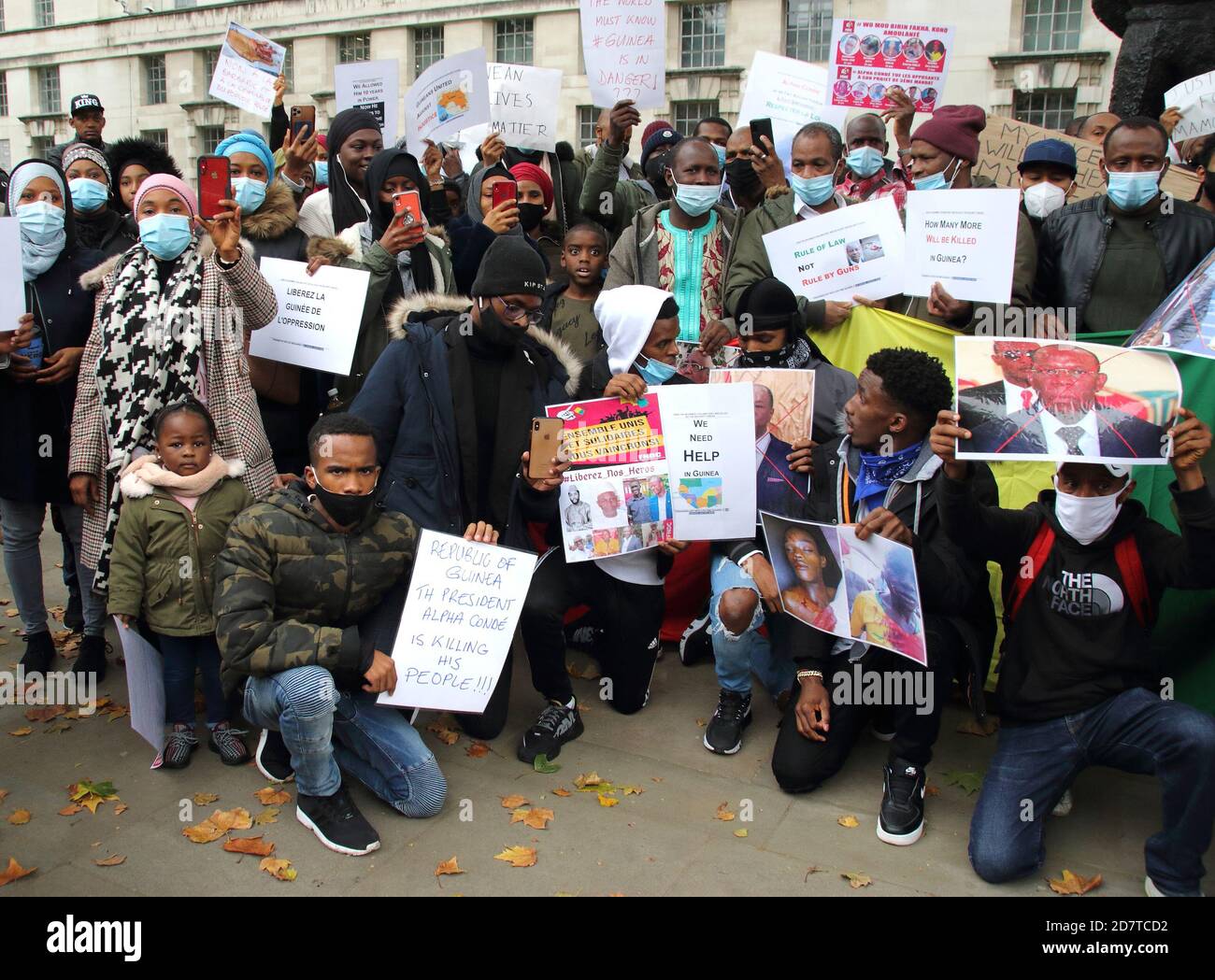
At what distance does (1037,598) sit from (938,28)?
5.08 m

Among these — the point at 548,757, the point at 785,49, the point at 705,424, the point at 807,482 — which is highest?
the point at 785,49

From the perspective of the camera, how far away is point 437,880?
11.7ft

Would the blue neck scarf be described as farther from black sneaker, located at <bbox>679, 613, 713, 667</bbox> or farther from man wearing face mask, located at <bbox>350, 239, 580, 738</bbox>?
black sneaker, located at <bbox>679, 613, 713, 667</bbox>

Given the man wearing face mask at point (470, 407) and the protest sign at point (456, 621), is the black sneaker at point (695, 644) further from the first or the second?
the protest sign at point (456, 621)

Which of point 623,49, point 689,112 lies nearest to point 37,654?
point 623,49

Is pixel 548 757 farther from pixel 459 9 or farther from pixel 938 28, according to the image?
pixel 459 9

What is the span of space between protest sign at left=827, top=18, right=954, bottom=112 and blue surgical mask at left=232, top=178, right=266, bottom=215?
4103 millimetres

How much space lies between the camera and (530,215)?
6.66m

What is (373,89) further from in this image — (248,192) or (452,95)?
(248,192)

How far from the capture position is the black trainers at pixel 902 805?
3.82 metres

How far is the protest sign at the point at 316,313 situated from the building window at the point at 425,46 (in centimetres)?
2800

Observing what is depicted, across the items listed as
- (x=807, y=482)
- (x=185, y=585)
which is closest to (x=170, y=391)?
(x=185, y=585)

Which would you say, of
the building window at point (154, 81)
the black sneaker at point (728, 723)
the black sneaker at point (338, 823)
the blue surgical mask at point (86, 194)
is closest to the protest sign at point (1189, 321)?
the black sneaker at point (728, 723)

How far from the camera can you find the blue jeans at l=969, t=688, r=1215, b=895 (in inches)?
134
